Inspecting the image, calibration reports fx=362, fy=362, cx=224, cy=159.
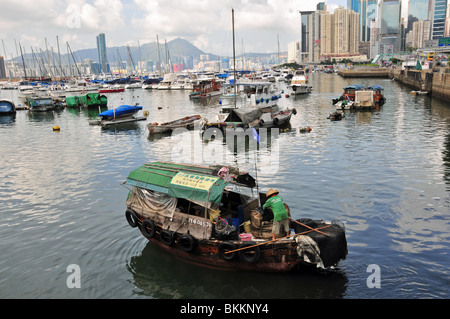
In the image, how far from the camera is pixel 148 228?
1449cm

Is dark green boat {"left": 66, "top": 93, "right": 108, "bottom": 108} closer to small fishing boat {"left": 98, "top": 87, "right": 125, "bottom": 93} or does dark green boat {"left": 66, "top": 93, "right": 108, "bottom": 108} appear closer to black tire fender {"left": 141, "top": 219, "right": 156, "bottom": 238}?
small fishing boat {"left": 98, "top": 87, "right": 125, "bottom": 93}

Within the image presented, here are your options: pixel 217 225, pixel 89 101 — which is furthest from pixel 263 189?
pixel 89 101

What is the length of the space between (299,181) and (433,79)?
180 ft

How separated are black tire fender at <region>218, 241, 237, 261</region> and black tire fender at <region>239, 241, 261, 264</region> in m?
0.28

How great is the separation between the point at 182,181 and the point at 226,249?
3.04 metres

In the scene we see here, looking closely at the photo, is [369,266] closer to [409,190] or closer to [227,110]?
[409,190]

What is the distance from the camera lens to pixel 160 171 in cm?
1484

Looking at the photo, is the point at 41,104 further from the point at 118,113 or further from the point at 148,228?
the point at 148,228

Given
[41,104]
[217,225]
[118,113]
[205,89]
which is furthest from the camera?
[205,89]

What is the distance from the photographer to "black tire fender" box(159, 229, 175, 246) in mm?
13531

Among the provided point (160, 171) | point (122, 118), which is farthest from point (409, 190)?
point (122, 118)

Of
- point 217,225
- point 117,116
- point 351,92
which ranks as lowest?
point 217,225

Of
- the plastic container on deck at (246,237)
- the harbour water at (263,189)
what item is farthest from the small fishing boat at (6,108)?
the plastic container on deck at (246,237)

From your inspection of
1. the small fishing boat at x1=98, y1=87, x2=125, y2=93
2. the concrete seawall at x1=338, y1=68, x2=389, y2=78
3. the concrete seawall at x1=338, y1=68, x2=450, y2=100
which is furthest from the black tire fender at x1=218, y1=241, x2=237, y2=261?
the concrete seawall at x1=338, y1=68, x2=389, y2=78
